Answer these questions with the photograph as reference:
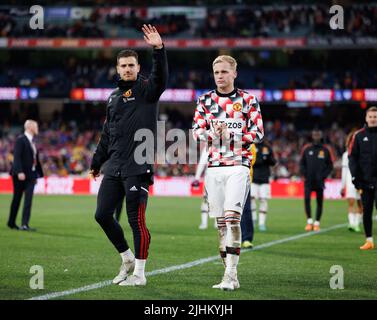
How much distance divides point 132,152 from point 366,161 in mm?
5423

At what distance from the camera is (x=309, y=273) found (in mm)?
9531

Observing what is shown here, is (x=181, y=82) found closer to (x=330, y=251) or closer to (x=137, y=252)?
(x=330, y=251)

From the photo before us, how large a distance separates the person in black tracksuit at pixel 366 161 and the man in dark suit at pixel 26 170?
7.19m

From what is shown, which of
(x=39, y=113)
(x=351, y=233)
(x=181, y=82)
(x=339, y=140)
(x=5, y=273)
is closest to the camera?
(x=5, y=273)

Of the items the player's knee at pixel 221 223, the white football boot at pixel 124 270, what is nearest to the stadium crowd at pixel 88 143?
the white football boot at pixel 124 270

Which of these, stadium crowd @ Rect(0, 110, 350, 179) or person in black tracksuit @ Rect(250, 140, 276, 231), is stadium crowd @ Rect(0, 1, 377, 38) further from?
person in black tracksuit @ Rect(250, 140, 276, 231)

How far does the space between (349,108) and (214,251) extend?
3576 centimetres

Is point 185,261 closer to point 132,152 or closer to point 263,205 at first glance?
point 132,152

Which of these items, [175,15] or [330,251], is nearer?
[330,251]

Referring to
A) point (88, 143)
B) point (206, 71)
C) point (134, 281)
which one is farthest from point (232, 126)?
point (206, 71)

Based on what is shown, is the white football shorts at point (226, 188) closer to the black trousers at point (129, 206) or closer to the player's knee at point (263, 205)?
the black trousers at point (129, 206)

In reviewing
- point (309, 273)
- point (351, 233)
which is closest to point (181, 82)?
point (351, 233)

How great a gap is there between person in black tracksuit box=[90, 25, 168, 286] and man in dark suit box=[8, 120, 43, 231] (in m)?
8.40

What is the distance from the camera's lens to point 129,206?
814cm
